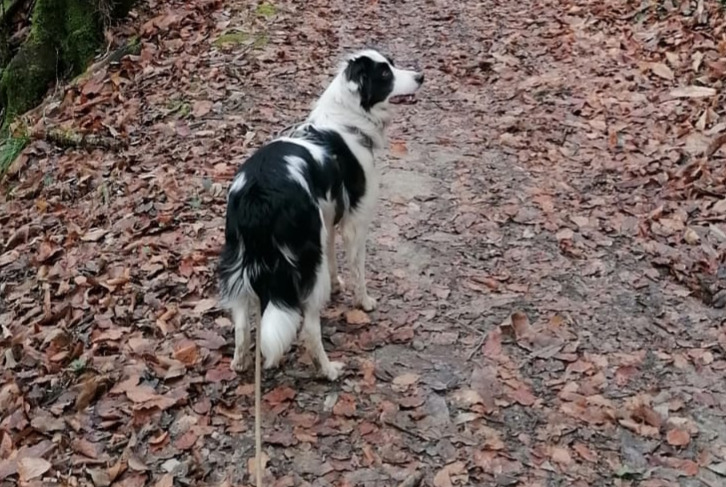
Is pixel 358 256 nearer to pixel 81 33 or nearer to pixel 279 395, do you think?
pixel 279 395

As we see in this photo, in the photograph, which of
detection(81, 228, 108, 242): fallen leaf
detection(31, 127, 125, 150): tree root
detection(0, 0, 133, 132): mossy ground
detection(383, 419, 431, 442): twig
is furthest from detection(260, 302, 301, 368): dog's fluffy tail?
detection(0, 0, 133, 132): mossy ground

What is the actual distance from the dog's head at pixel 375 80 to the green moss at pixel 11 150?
4246mm

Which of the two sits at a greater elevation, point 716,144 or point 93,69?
point 716,144

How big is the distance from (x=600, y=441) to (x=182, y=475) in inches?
86.1

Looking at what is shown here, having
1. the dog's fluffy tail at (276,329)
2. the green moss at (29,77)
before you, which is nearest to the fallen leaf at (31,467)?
the dog's fluffy tail at (276,329)

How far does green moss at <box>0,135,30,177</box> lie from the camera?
23.4ft

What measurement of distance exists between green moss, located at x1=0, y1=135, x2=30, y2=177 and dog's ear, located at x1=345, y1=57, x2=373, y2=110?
4241mm

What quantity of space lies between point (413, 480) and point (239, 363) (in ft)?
4.07

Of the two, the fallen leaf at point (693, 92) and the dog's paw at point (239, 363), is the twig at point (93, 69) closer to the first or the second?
the dog's paw at point (239, 363)

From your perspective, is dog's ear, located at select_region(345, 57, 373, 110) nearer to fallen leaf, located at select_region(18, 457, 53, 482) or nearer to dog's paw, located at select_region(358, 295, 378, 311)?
dog's paw, located at select_region(358, 295, 378, 311)

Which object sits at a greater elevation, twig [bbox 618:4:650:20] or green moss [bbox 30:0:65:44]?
twig [bbox 618:4:650:20]

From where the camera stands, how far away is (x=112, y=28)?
28.8 ft

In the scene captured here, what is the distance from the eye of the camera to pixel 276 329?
11.6ft

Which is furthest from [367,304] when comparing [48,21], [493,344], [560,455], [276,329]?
[48,21]
